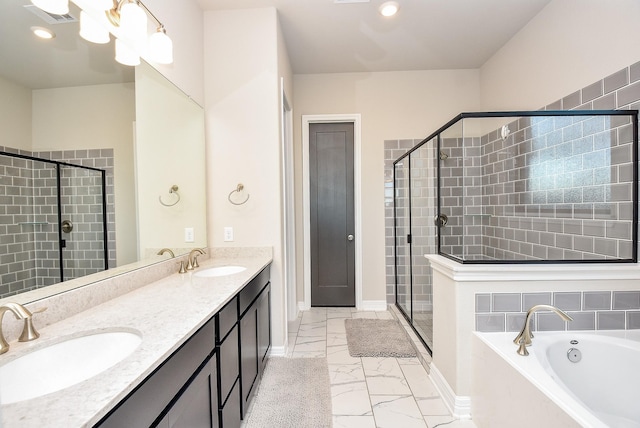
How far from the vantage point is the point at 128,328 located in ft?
3.30

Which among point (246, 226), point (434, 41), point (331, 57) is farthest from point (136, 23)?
point (434, 41)

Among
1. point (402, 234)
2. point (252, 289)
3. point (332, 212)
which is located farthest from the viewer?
point (332, 212)

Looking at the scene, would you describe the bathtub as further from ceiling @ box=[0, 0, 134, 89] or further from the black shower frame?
ceiling @ box=[0, 0, 134, 89]

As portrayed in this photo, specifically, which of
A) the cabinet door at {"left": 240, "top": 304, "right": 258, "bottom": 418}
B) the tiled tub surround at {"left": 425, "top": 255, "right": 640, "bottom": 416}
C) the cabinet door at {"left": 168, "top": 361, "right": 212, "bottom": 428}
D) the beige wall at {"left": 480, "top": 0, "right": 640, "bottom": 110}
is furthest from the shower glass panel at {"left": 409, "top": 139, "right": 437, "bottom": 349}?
the cabinet door at {"left": 168, "top": 361, "right": 212, "bottom": 428}

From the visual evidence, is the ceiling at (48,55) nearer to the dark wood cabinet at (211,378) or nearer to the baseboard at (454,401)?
the dark wood cabinet at (211,378)

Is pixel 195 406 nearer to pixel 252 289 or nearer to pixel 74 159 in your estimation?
pixel 252 289

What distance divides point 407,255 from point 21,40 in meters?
3.04

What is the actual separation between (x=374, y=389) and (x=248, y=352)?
943 mm

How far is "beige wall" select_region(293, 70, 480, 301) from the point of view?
3.38 metres

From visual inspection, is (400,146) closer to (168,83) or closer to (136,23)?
(168,83)

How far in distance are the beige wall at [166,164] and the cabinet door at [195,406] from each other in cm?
84

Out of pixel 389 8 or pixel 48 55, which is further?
pixel 389 8

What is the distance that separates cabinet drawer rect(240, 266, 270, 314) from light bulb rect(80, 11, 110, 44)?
1418 millimetres

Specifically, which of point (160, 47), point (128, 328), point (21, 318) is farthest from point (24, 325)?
point (160, 47)
